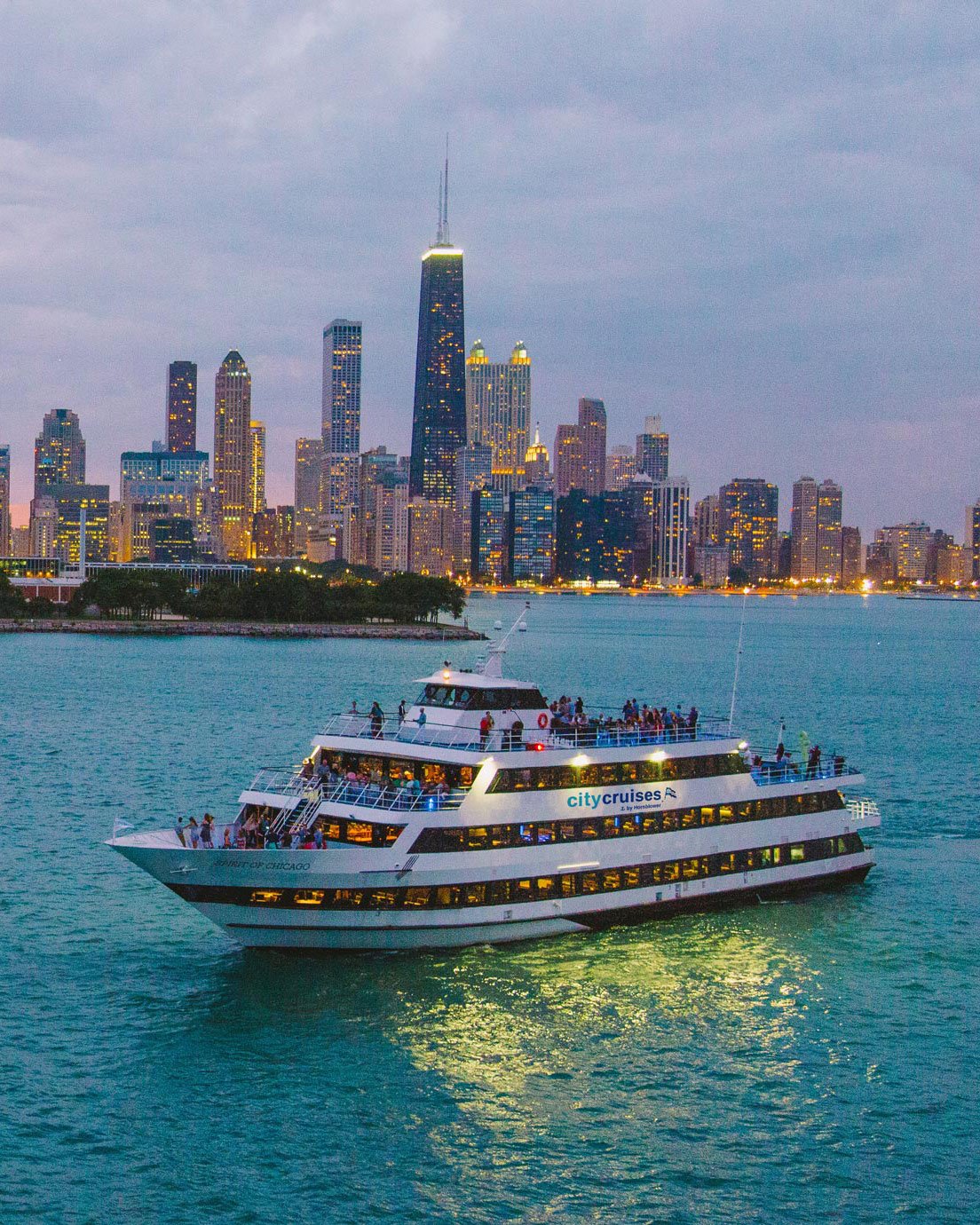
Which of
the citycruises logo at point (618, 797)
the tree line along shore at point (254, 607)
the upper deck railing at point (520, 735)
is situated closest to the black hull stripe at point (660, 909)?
the citycruises logo at point (618, 797)

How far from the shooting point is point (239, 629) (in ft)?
502

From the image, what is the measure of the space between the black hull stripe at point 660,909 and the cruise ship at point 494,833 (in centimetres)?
5

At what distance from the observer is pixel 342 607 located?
16625 centimetres

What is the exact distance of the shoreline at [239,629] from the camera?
147000mm

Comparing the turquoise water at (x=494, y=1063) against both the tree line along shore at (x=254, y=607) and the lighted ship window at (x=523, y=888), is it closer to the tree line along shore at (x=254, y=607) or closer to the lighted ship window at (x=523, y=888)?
the lighted ship window at (x=523, y=888)

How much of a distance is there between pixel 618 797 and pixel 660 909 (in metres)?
3.08

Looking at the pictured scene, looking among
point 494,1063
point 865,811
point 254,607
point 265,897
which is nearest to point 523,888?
point 265,897

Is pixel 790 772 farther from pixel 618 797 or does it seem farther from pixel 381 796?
pixel 381 796

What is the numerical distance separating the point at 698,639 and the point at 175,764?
5210 inches

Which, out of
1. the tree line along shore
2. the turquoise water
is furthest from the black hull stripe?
the tree line along shore

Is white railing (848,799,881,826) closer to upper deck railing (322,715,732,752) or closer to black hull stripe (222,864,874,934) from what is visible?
black hull stripe (222,864,874,934)

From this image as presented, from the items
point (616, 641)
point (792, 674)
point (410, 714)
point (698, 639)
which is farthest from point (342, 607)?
point (410, 714)

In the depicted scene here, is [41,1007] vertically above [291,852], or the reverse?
[291,852]

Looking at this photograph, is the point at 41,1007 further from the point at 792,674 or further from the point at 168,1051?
the point at 792,674
